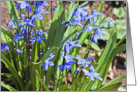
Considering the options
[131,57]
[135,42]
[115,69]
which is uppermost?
[135,42]

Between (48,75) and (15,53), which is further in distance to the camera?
(15,53)

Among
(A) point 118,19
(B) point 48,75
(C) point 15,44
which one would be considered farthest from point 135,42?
(A) point 118,19

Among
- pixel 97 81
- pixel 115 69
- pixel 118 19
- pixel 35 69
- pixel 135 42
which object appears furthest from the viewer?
pixel 118 19

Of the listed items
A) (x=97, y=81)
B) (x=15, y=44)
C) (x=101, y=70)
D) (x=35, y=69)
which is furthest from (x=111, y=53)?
(x=15, y=44)

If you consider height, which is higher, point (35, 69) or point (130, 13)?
point (130, 13)

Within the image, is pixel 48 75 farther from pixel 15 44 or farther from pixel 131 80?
pixel 131 80

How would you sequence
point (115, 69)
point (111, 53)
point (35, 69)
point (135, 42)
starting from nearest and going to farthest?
point (35, 69) < point (135, 42) < point (111, 53) < point (115, 69)

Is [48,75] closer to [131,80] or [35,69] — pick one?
[35,69]

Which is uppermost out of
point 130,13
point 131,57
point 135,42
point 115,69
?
point 130,13

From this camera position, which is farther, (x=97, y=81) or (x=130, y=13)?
(x=97, y=81)
